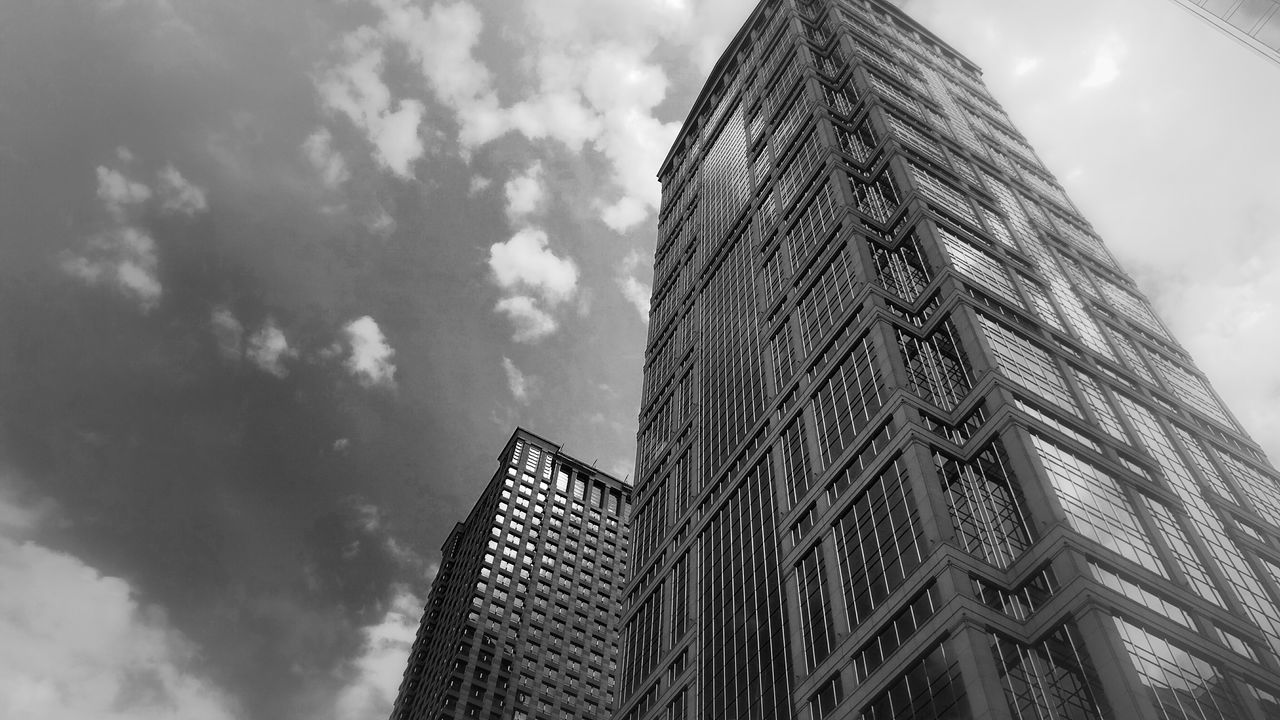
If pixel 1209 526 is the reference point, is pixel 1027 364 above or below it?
above

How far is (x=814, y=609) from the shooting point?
6159cm

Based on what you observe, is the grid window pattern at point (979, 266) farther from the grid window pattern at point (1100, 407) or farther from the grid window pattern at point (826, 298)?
the grid window pattern at point (826, 298)

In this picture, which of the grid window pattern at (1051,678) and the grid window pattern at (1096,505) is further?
the grid window pattern at (1096,505)

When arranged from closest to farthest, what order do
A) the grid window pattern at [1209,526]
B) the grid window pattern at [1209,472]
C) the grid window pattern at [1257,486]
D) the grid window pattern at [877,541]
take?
the grid window pattern at [877,541]
the grid window pattern at [1209,526]
the grid window pattern at [1209,472]
the grid window pattern at [1257,486]

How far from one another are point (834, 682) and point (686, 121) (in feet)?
436

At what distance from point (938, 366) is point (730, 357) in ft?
107

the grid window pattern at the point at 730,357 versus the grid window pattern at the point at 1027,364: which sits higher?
the grid window pattern at the point at 730,357

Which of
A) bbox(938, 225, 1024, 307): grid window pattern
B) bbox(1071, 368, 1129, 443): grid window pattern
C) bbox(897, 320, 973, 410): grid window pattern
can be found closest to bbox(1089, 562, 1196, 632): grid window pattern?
bbox(897, 320, 973, 410): grid window pattern

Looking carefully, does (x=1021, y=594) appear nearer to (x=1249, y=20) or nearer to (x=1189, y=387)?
(x=1249, y=20)

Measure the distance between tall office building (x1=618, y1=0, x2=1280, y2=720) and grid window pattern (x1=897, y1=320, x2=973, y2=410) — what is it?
22 cm

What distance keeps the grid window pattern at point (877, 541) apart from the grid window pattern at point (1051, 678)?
7.60m

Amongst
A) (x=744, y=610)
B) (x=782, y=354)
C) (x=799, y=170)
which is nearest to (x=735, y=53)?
(x=799, y=170)

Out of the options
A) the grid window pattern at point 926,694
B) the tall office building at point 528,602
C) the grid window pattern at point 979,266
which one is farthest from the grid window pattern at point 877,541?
the tall office building at point 528,602

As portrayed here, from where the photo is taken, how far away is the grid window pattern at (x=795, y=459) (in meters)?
72.5
